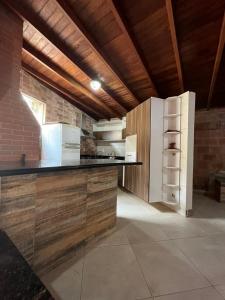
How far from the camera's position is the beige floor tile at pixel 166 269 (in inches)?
58.5

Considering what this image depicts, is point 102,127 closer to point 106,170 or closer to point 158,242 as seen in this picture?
point 106,170

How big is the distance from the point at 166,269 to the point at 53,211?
4.01 ft

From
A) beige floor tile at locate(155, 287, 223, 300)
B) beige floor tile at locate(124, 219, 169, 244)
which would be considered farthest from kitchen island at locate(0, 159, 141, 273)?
beige floor tile at locate(155, 287, 223, 300)

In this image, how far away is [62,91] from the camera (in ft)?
17.0

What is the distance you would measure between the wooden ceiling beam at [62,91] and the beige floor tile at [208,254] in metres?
4.56

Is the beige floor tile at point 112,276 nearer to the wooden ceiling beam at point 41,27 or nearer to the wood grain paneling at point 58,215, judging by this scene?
the wood grain paneling at point 58,215

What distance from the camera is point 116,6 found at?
239 centimetres

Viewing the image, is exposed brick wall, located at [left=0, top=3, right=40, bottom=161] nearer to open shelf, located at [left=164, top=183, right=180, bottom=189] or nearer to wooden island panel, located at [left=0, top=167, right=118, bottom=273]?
wooden island panel, located at [left=0, top=167, right=118, bottom=273]

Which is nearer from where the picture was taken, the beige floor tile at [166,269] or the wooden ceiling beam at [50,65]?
the beige floor tile at [166,269]

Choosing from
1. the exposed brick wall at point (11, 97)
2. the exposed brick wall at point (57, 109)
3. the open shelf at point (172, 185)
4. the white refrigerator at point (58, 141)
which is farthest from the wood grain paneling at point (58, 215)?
the exposed brick wall at point (57, 109)

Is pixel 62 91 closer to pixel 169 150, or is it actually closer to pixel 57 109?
pixel 57 109

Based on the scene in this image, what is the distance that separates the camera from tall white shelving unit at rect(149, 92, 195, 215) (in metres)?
3.40

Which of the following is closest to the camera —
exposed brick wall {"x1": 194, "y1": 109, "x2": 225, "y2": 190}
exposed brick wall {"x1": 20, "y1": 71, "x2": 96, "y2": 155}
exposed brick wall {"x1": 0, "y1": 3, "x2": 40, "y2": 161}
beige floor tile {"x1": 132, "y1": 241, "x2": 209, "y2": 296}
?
beige floor tile {"x1": 132, "y1": 241, "x2": 209, "y2": 296}

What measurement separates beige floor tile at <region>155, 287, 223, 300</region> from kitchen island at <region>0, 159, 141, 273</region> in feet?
3.17
